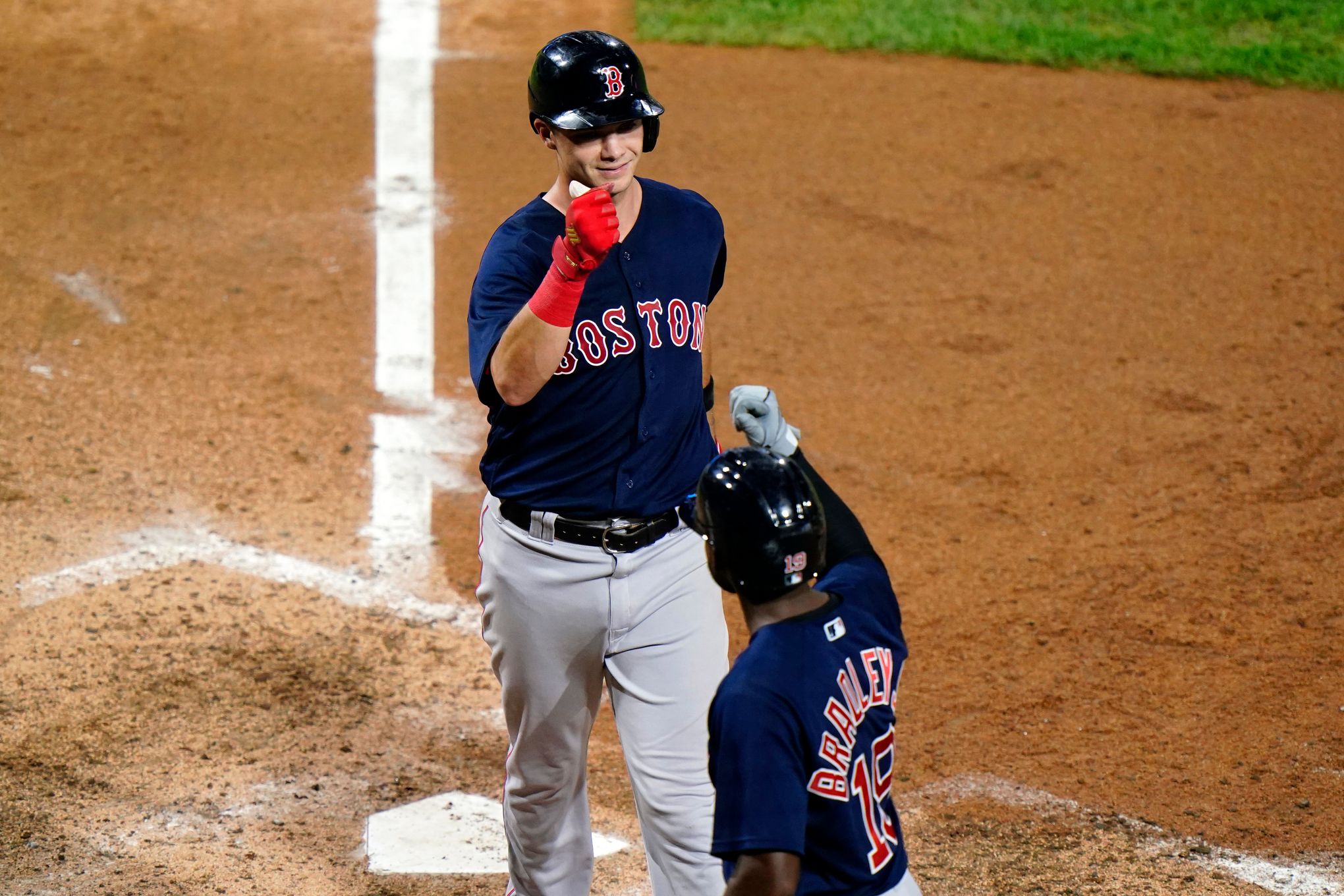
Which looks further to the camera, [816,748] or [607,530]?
[607,530]

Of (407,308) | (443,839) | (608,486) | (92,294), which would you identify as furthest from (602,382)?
(92,294)

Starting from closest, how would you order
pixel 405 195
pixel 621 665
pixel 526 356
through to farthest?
pixel 526 356
pixel 621 665
pixel 405 195

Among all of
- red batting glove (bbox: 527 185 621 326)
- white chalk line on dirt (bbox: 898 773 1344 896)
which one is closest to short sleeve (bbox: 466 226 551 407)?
red batting glove (bbox: 527 185 621 326)

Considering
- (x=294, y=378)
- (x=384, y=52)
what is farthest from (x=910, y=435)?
(x=384, y=52)

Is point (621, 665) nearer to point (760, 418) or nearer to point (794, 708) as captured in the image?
point (760, 418)

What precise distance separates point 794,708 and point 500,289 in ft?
3.85

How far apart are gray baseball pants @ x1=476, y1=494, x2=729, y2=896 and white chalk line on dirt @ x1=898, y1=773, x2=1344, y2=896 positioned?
45.7 inches

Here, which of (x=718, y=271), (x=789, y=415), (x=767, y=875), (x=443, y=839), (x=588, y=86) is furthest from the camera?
(x=789, y=415)

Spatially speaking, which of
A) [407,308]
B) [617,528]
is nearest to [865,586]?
[617,528]

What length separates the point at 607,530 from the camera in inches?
120

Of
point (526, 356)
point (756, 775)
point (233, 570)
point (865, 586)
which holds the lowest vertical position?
point (233, 570)

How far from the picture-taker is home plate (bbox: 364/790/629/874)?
150 inches

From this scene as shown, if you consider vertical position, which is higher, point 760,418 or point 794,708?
point 760,418

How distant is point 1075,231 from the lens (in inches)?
297
